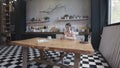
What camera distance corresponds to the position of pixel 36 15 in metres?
6.79

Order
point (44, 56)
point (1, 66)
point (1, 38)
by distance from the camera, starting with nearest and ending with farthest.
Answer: point (1, 66), point (44, 56), point (1, 38)

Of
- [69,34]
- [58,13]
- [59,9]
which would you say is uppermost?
[59,9]

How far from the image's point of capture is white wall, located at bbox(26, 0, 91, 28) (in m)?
5.89

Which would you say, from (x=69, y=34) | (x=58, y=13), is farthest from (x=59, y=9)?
(x=69, y=34)

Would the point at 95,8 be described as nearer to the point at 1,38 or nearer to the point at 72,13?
the point at 72,13

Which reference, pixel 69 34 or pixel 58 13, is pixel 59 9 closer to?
pixel 58 13

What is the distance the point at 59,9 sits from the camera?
20.7 feet

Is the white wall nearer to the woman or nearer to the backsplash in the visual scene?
the backsplash

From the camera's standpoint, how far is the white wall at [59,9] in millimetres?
5895

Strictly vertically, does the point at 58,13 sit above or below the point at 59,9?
below

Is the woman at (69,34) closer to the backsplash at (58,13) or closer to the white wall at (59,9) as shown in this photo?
the backsplash at (58,13)

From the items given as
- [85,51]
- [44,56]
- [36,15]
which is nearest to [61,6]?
[36,15]

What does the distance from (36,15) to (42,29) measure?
0.96 metres

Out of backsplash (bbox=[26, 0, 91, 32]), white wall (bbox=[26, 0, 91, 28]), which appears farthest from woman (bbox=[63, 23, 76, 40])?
white wall (bbox=[26, 0, 91, 28])
